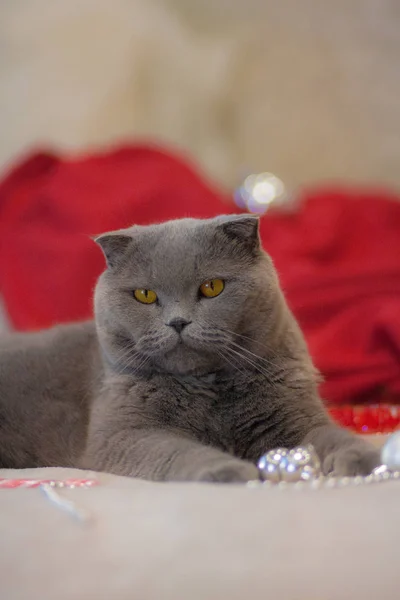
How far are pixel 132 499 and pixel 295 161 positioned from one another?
2.28m

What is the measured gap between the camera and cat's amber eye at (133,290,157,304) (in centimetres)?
114

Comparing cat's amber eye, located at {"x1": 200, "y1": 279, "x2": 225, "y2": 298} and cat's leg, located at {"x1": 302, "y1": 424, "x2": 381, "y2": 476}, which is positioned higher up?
cat's amber eye, located at {"x1": 200, "y1": 279, "x2": 225, "y2": 298}

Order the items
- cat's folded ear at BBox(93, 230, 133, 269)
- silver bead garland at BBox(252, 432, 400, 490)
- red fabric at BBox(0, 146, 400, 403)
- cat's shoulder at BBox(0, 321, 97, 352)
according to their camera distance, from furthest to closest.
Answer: red fabric at BBox(0, 146, 400, 403) < cat's shoulder at BBox(0, 321, 97, 352) < cat's folded ear at BBox(93, 230, 133, 269) < silver bead garland at BBox(252, 432, 400, 490)

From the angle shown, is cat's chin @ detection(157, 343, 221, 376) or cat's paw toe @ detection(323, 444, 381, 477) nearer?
cat's paw toe @ detection(323, 444, 381, 477)

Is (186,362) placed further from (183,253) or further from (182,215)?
(182,215)

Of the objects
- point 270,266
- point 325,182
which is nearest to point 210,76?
point 325,182

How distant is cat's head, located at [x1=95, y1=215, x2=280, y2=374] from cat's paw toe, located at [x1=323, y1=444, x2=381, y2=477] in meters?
0.23

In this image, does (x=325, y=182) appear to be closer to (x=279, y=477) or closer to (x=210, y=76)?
(x=210, y=76)

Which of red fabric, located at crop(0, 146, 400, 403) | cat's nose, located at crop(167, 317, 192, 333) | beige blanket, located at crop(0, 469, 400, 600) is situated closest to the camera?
beige blanket, located at crop(0, 469, 400, 600)

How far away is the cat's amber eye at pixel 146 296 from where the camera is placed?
114cm

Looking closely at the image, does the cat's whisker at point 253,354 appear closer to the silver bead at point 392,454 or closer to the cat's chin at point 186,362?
the cat's chin at point 186,362

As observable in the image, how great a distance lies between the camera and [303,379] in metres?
1.24

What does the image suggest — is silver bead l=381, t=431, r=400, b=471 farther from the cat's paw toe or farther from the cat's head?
the cat's head

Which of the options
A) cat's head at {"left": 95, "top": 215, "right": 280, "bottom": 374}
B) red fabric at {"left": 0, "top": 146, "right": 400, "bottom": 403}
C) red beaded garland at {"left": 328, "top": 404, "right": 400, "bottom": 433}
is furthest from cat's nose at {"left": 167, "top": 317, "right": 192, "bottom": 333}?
red fabric at {"left": 0, "top": 146, "right": 400, "bottom": 403}
